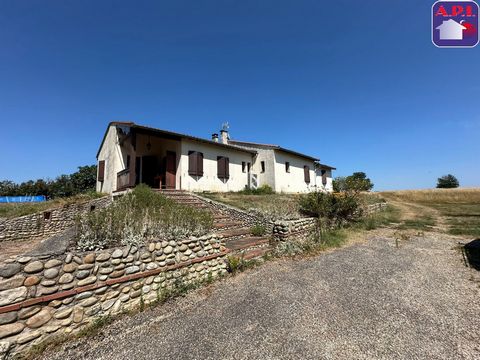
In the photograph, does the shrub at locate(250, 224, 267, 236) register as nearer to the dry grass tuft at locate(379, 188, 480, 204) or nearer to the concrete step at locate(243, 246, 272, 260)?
the concrete step at locate(243, 246, 272, 260)

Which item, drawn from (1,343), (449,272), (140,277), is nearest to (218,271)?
(140,277)

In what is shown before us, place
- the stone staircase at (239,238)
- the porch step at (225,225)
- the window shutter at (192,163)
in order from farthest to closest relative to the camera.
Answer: the window shutter at (192,163) < the porch step at (225,225) < the stone staircase at (239,238)

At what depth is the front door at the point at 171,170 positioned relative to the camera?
12.0 m

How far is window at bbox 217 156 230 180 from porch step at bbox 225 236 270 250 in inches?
293

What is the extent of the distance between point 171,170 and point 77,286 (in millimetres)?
9615

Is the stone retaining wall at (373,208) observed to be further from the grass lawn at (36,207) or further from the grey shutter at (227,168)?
the grass lawn at (36,207)

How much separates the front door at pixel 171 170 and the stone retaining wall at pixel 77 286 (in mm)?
8407

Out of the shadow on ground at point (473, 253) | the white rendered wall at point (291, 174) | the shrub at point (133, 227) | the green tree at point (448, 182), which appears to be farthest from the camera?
the green tree at point (448, 182)

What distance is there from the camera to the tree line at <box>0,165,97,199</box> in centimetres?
2691

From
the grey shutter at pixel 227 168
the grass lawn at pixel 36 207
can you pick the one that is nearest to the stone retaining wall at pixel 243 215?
the grey shutter at pixel 227 168

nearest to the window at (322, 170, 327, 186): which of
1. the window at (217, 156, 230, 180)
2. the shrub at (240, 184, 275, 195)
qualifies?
the shrub at (240, 184, 275, 195)

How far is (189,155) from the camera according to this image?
12352 millimetres

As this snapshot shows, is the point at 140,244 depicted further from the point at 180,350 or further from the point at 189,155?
the point at 189,155

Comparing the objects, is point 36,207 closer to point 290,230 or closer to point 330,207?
point 290,230
